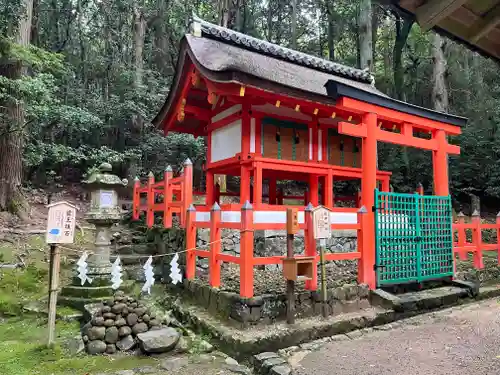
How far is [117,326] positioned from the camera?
173 inches

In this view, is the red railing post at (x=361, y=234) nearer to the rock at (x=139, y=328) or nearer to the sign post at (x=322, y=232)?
the sign post at (x=322, y=232)

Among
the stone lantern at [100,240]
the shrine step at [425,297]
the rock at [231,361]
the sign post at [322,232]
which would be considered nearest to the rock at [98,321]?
the stone lantern at [100,240]

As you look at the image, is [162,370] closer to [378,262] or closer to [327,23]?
[378,262]

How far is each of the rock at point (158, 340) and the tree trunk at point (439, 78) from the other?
14.6 meters

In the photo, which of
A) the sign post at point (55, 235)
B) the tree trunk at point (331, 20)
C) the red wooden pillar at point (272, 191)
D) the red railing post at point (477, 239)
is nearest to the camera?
the sign post at point (55, 235)

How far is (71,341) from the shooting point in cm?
443

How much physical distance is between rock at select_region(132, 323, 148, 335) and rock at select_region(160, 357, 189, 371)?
62 centimetres

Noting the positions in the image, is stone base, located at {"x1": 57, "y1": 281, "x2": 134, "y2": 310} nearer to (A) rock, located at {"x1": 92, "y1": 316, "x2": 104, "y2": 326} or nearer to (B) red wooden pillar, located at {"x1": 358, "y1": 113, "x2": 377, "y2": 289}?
(A) rock, located at {"x1": 92, "y1": 316, "x2": 104, "y2": 326}

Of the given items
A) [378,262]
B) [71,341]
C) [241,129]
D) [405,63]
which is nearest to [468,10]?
[378,262]

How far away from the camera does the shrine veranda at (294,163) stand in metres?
5.18

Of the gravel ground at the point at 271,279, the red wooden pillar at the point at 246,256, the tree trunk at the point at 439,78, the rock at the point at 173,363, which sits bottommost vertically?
the rock at the point at 173,363

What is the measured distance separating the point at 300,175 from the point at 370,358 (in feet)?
16.7

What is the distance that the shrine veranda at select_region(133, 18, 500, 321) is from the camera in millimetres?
5184

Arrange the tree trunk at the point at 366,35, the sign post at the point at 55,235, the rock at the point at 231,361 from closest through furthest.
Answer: the rock at the point at 231,361, the sign post at the point at 55,235, the tree trunk at the point at 366,35
